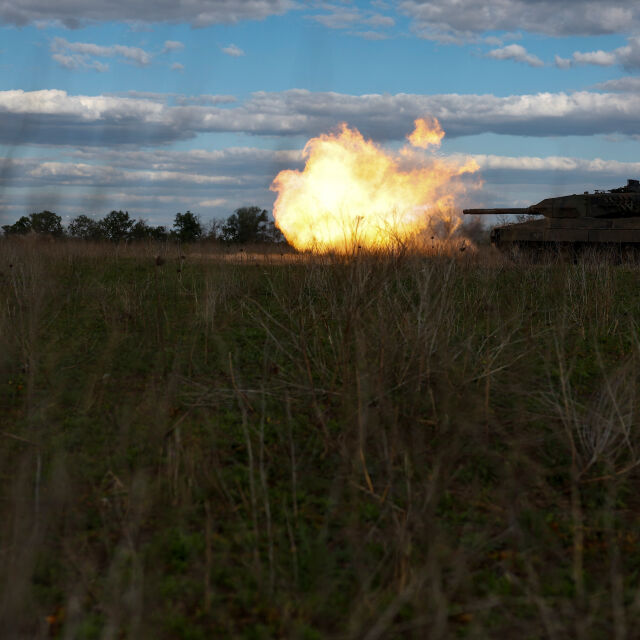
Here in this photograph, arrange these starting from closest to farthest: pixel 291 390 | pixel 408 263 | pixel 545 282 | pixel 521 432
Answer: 1. pixel 521 432
2. pixel 291 390
3. pixel 408 263
4. pixel 545 282

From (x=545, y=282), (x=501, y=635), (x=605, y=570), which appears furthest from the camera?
(x=545, y=282)

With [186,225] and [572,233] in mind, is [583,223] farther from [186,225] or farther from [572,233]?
[186,225]

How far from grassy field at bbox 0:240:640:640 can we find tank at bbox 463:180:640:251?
14.0 meters

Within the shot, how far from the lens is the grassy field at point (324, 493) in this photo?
3549 millimetres

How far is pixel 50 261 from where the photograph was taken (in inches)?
521

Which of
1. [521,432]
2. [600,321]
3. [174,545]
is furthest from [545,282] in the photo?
[174,545]

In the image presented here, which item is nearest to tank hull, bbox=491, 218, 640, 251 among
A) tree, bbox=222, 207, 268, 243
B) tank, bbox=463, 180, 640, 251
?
tank, bbox=463, 180, 640, 251

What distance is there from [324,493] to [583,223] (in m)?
18.4

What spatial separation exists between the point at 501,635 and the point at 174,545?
1.78 metres

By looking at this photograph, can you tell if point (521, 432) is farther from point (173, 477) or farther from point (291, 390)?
point (173, 477)

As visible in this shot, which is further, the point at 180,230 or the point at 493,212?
the point at 180,230

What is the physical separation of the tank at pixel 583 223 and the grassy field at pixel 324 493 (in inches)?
550

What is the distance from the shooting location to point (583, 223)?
2139 cm

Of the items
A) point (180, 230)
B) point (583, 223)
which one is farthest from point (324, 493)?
point (180, 230)
